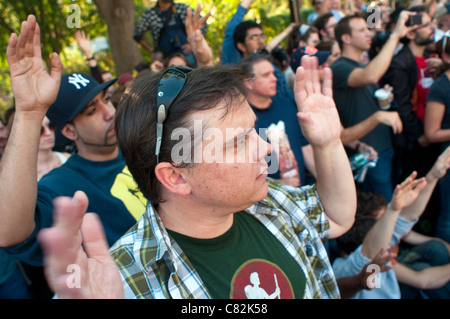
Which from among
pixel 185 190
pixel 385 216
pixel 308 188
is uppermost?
pixel 185 190

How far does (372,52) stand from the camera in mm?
5207

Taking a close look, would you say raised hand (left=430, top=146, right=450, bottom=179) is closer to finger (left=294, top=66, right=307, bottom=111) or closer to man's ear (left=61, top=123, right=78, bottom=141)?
finger (left=294, top=66, right=307, bottom=111)

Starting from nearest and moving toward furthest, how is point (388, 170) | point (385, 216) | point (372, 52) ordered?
1. point (385, 216)
2. point (388, 170)
3. point (372, 52)

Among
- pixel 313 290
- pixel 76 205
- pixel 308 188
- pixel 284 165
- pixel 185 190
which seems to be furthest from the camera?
pixel 284 165

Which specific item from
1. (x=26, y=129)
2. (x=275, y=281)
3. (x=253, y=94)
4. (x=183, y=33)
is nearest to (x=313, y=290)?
(x=275, y=281)

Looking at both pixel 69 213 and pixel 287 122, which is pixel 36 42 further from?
pixel 287 122

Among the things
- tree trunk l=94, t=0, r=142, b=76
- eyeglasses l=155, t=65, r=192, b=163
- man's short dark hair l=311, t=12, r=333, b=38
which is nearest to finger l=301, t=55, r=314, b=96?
eyeglasses l=155, t=65, r=192, b=163

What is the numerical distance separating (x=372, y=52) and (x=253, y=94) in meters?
3.22

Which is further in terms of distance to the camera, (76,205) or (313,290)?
(313,290)

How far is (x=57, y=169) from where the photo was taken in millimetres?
1919

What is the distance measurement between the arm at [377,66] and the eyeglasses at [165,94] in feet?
8.17

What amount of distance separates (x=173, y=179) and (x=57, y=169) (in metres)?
0.98

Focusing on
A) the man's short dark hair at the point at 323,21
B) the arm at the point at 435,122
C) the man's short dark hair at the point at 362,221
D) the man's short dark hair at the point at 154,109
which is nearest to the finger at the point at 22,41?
the man's short dark hair at the point at 154,109
